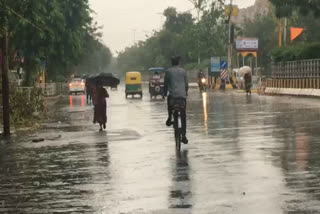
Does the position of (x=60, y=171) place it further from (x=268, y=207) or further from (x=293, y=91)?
(x=293, y=91)

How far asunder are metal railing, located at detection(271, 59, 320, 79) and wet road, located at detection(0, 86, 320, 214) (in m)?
25.7

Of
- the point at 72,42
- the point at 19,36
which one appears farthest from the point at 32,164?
the point at 72,42

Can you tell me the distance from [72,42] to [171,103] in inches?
1641

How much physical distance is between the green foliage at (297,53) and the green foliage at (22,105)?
23.0 metres

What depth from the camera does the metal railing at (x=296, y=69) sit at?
45553 mm

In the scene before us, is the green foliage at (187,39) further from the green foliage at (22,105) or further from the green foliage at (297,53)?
the green foliage at (22,105)

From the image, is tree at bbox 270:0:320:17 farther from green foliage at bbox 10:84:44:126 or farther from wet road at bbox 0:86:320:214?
wet road at bbox 0:86:320:214

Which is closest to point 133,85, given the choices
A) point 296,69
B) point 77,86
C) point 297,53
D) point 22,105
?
point 296,69

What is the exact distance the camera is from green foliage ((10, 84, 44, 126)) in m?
25.8

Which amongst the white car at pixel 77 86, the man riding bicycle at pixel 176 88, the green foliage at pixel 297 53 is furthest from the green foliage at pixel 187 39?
the man riding bicycle at pixel 176 88

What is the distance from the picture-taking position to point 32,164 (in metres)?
13.5

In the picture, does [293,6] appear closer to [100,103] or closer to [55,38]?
[55,38]

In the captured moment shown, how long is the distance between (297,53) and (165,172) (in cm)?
3926

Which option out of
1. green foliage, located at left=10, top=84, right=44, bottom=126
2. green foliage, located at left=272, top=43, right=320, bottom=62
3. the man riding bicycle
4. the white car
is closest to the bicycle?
the man riding bicycle
